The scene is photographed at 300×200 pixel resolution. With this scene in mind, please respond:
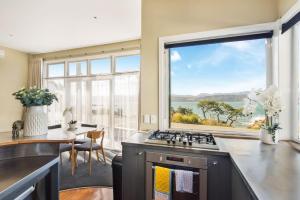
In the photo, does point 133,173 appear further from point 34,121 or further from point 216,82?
point 216,82

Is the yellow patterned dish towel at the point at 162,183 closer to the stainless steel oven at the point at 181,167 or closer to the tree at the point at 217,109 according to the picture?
the stainless steel oven at the point at 181,167

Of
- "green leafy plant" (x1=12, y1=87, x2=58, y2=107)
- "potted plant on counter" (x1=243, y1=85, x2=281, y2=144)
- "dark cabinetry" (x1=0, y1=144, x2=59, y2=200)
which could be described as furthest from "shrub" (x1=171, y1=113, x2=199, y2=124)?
"green leafy plant" (x1=12, y1=87, x2=58, y2=107)

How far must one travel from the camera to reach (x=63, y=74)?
5.09 m

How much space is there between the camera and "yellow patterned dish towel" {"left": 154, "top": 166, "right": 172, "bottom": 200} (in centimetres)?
148

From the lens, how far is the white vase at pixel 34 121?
6.00 feet

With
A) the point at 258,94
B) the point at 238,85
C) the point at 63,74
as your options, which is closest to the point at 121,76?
the point at 63,74

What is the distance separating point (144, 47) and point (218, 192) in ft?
6.14

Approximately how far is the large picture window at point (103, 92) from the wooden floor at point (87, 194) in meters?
1.83

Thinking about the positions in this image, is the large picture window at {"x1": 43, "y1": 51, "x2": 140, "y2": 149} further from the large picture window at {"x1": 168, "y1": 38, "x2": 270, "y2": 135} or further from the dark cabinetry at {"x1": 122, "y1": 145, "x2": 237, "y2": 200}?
the dark cabinetry at {"x1": 122, "y1": 145, "x2": 237, "y2": 200}

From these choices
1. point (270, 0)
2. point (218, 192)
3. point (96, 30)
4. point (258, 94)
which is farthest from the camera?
point (96, 30)

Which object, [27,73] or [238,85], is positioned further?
[27,73]

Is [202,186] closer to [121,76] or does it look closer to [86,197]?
[86,197]

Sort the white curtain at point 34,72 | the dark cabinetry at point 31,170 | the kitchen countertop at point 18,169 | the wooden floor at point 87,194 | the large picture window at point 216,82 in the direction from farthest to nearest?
the white curtain at point 34,72, the wooden floor at point 87,194, the large picture window at point 216,82, the dark cabinetry at point 31,170, the kitchen countertop at point 18,169

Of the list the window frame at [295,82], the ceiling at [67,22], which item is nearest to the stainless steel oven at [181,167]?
the window frame at [295,82]
